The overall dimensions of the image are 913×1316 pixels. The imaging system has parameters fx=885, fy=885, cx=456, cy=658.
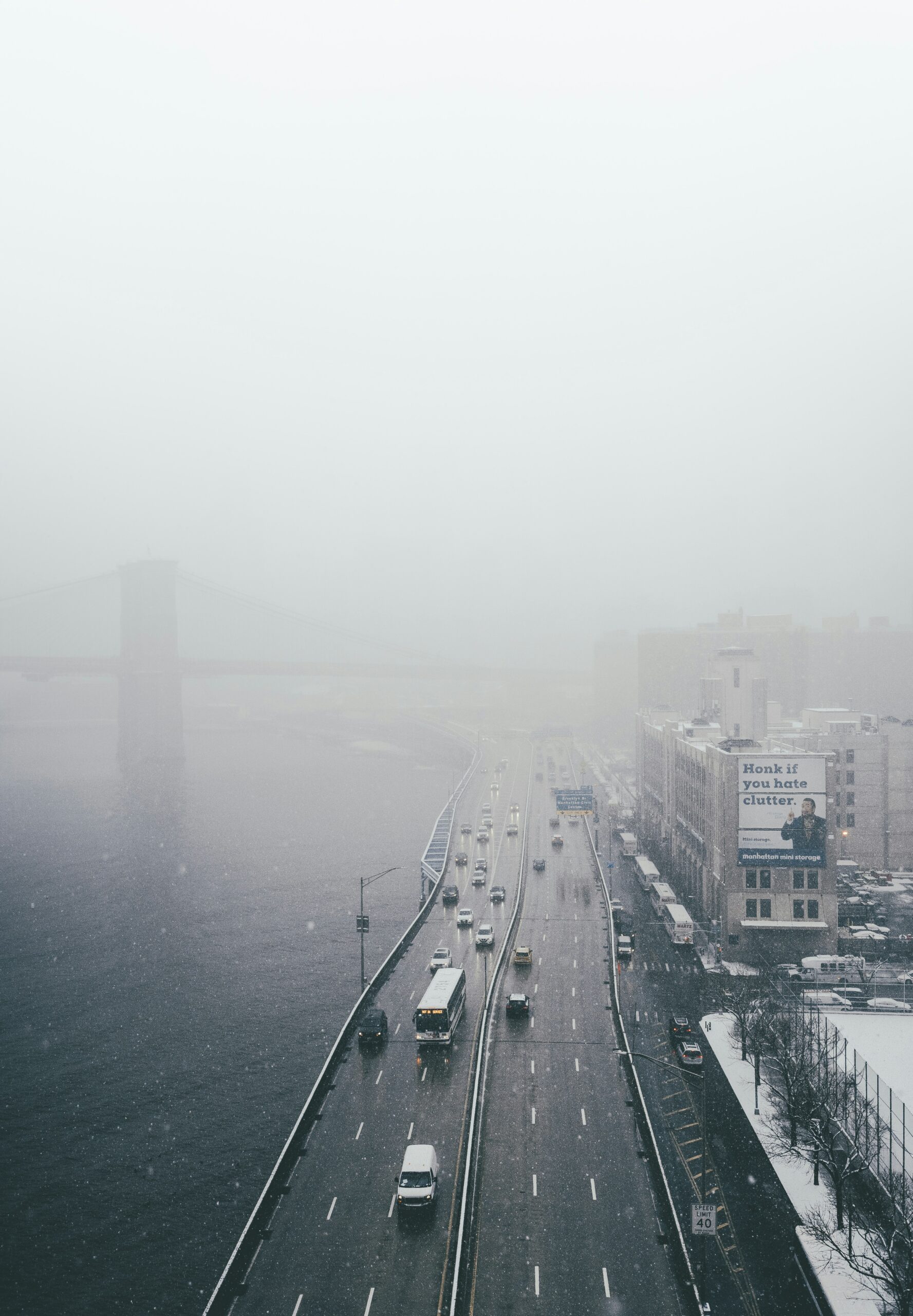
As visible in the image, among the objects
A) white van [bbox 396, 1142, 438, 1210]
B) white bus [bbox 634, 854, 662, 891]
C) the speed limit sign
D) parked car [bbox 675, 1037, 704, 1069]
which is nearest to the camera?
the speed limit sign

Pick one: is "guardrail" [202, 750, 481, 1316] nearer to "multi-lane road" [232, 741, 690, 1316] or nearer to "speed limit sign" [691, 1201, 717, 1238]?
"multi-lane road" [232, 741, 690, 1316]

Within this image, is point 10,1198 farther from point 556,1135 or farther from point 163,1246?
point 556,1135

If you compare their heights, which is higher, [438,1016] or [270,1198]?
[438,1016]

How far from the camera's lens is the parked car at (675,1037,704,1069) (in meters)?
29.1

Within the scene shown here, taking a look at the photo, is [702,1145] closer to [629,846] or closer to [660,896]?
[660,896]

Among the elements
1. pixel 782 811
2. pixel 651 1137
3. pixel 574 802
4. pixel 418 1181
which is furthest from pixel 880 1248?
pixel 574 802

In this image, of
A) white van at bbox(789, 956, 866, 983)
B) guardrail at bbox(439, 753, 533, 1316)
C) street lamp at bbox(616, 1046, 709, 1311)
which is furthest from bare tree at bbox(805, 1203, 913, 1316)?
white van at bbox(789, 956, 866, 983)

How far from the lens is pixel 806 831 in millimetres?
41312

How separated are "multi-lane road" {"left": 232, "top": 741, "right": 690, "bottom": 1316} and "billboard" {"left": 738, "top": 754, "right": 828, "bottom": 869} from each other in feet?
33.5

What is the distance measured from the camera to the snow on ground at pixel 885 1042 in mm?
27328

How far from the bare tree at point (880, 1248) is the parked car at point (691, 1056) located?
7.66 meters

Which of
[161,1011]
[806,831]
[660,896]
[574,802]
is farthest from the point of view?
[574,802]

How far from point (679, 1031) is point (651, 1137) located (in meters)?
8.38

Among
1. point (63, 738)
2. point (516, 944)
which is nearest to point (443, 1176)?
point (516, 944)
